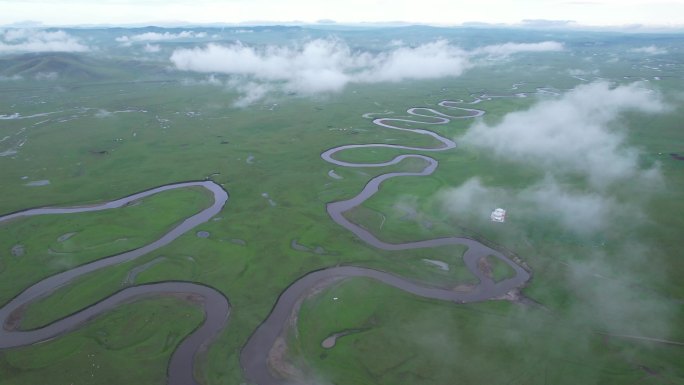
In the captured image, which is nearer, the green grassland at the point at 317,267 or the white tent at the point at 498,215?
the green grassland at the point at 317,267

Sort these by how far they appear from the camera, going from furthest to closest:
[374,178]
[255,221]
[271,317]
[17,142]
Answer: [17,142], [374,178], [255,221], [271,317]

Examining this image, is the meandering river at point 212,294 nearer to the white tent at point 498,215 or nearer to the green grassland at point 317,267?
the green grassland at point 317,267

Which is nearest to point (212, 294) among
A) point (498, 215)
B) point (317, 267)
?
point (317, 267)

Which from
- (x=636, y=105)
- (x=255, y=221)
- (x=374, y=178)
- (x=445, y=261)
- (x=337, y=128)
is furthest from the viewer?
(x=636, y=105)

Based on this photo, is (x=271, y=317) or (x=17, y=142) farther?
(x=17, y=142)

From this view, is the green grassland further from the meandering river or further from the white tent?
the white tent

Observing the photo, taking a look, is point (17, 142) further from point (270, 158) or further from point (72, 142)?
point (270, 158)

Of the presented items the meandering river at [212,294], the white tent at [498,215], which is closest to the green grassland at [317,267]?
the meandering river at [212,294]

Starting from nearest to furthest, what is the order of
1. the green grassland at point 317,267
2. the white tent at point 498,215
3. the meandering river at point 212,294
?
the green grassland at point 317,267 → the meandering river at point 212,294 → the white tent at point 498,215

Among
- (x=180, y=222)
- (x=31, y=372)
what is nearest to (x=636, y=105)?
(x=180, y=222)
